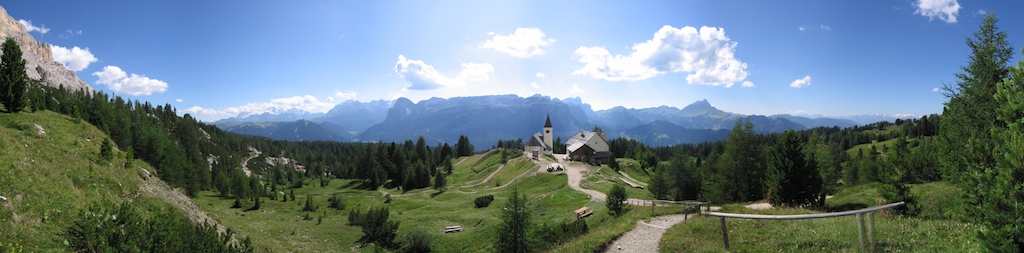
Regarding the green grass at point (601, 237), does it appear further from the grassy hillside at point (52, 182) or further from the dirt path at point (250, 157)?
the dirt path at point (250, 157)

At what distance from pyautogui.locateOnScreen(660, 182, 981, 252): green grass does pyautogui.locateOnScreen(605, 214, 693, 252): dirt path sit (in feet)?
2.30

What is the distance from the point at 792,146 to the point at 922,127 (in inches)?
6621

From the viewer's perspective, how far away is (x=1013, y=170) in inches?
251

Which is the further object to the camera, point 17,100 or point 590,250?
point 17,100

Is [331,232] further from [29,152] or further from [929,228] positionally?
[929,228]

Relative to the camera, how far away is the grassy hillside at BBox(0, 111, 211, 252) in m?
13.1

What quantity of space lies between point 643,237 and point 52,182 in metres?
28.4

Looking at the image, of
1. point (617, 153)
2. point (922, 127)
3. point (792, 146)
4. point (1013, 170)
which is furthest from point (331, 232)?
point (922, 127)

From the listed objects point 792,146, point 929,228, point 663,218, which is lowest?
point 663,218

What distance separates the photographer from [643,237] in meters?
19.2

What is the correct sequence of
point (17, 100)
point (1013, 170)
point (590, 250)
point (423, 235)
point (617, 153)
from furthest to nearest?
point (617, 153)
point (423, 235)
point (17, 100)
point (590, 250)
point (1013, 170)

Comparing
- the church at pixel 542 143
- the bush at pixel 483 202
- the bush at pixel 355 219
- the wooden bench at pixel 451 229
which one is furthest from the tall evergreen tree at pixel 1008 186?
the church at pixel 542 143

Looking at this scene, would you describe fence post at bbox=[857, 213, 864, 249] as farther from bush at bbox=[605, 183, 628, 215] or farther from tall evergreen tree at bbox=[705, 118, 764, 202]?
tall evergreen tree at bbox=[705, 118, 764, 202]

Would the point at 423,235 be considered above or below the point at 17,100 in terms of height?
below
